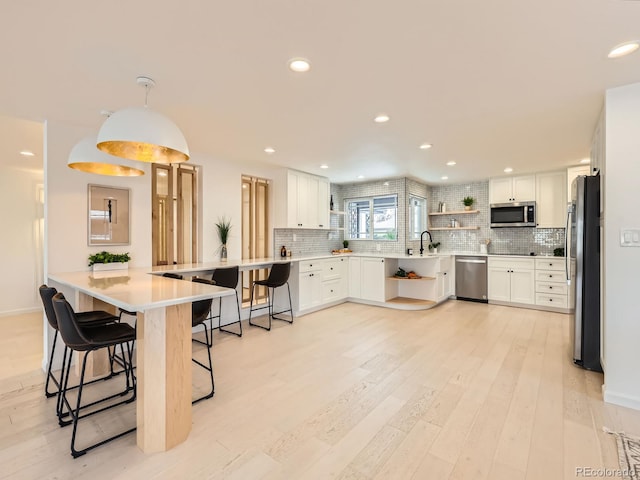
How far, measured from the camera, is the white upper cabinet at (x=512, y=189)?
18.4 ft

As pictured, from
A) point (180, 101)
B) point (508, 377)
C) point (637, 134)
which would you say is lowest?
point (508, 377)

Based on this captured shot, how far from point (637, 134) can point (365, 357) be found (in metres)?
2.86

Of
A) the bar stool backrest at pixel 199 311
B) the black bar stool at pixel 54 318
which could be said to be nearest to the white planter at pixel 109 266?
the black bar stool at pixel 54 318

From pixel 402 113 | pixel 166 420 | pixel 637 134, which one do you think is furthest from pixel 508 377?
pixel 166 420

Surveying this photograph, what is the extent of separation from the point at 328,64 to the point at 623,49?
69.9 inches

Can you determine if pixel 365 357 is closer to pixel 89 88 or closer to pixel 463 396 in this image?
pixel 463 396

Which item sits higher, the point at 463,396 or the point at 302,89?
the point at 302,89

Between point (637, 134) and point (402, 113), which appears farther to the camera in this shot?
point (402, 113)

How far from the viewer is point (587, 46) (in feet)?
6.21

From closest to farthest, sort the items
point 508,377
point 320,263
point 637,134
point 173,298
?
1. point 173,298
2. point 637,134
3. point 508,377
4. point 320,263

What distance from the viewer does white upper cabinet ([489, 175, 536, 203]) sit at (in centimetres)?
559

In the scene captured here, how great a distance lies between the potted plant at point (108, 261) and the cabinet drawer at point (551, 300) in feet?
19.8

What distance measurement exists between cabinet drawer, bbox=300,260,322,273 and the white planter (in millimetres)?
2374

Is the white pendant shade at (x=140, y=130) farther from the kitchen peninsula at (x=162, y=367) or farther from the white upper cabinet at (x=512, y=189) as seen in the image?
the white upper cabinet at (x=512, y=189)
